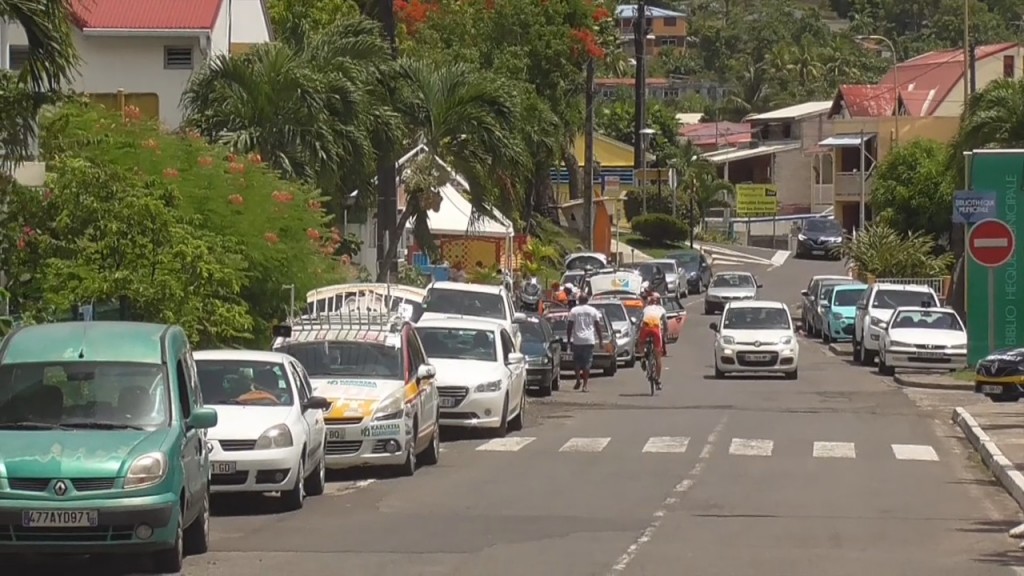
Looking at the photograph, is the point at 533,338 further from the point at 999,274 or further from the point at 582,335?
the point at 999,274

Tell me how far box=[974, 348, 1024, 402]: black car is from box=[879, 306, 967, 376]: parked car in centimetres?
1230

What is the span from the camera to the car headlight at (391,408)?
64.4 feet

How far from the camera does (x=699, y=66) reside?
17875 cm

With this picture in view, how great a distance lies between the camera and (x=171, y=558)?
42.2ft

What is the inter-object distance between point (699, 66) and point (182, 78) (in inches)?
5455

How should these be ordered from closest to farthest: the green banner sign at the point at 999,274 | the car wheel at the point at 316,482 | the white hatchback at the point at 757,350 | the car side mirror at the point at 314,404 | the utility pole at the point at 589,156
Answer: the car side mirror at the point at 314,404, the car wheel at the point at 316,482, the green banner sign at the point at 999,274, the white hatchback at the point at 757,350, the utility pole at the point at 589,156

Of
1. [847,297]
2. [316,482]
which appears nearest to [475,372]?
[316,482]

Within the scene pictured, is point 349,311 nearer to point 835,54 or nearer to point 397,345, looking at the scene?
point 397,345

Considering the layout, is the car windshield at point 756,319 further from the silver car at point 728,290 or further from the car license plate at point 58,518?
the car license plate at point 58,518

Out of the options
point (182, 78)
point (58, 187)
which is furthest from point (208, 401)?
point (182, 78)

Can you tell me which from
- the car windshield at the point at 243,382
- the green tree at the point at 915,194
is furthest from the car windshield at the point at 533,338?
the green tree at the point at 915,194

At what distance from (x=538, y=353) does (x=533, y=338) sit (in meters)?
0.40

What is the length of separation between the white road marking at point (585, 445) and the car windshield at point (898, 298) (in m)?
19.3

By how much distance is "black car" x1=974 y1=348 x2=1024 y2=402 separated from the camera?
83.8ft
